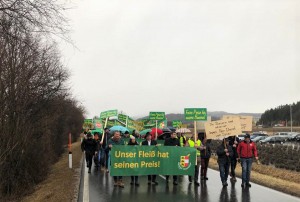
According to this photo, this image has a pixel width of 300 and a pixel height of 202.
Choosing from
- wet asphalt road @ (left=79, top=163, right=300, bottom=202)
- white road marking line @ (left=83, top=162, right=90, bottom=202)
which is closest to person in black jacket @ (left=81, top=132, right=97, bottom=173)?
white road marking line @ (left=83, top=162, right=90, bottom=202)

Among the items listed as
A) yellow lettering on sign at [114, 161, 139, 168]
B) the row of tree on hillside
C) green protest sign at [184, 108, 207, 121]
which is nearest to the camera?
the row of tree on hillside

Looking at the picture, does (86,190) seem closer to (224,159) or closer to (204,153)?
(204,153)

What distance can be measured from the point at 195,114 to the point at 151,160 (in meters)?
4.64

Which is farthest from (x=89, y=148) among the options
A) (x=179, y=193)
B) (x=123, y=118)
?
(x=123, y=118)

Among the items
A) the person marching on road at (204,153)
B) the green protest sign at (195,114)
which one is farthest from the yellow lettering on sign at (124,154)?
the green protest sign at (195,114)

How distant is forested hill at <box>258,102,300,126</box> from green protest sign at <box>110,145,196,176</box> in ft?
545

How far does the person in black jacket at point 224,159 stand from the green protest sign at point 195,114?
3.57 metres

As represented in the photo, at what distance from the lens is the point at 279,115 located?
182m

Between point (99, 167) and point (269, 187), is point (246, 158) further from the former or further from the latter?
point (99, 167)

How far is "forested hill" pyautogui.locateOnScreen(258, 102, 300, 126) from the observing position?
176250 millimetres

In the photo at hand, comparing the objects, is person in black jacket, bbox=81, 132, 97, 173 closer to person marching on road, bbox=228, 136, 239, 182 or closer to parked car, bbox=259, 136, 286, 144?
person marching on road, bbox=228, 136, 239, 182

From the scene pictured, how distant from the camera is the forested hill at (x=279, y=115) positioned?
176250mm

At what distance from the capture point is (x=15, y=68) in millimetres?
13023

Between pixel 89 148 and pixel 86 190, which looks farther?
pixel 89 148
